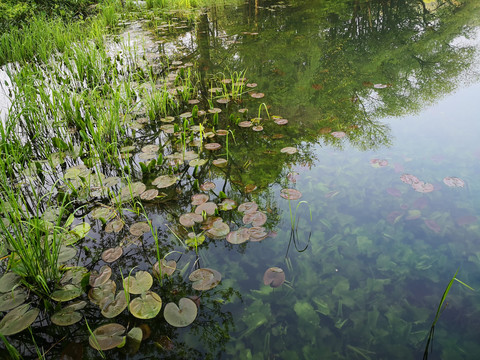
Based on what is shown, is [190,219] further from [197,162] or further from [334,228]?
[334,228]

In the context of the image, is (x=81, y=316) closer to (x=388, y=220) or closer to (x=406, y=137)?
(x=388, y=220)

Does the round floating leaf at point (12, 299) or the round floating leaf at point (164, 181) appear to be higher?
the round floating leaf at point (164, 181)

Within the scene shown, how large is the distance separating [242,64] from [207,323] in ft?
12.4

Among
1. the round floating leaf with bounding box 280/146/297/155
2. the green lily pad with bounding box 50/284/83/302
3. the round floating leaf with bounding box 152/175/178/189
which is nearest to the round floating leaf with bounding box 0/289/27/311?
the green lily pad with bounding box 50/284/83/302

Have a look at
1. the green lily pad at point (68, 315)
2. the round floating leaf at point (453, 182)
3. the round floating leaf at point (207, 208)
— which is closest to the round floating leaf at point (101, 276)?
the green lily pad at point (68, 315)

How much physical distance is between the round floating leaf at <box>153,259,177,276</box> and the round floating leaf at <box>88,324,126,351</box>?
0.30 m

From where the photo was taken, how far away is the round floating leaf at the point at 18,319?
48.7 inches

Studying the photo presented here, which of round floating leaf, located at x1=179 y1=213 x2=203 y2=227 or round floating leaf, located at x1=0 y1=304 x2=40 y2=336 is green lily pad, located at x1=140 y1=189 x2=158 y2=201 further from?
round floating leaf, located at x1=0 y1=304 x2=40 y2=336

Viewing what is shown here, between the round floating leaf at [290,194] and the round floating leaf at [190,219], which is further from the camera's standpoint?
the round floating leaf at [290,194]

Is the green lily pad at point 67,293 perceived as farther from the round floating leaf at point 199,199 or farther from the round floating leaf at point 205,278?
the round floating leaf at point 199,199

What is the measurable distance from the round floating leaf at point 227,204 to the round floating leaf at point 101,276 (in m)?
0.74

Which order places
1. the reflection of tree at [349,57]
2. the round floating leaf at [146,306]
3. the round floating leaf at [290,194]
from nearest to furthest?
1. the round floating leaf at [146,306]
2. the round floating leaf at [290,194]
3. the reflection of tree at [349,57]

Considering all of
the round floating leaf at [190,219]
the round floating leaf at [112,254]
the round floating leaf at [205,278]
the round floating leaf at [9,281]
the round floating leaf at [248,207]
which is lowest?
the round floating leaf at [205,278]

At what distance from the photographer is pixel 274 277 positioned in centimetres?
150
